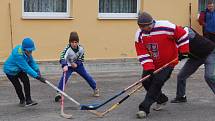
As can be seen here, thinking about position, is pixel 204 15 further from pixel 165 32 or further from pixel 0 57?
pixel 165 32

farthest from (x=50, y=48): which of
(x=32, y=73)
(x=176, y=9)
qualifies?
(x=32, y=73)

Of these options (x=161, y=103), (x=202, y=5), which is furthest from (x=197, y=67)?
(x=202, y=5)

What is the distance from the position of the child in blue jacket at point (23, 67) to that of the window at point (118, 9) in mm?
5179

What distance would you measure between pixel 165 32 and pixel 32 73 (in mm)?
2121

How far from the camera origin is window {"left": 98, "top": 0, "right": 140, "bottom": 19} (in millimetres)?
14094

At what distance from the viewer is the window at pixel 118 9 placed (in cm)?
1409

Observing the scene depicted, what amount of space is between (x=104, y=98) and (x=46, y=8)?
4.25 m

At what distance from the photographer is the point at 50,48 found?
13125 mm

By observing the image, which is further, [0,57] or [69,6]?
[69,6]

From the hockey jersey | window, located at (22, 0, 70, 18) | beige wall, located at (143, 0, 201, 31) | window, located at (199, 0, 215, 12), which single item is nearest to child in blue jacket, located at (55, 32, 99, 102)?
the hockey jersey

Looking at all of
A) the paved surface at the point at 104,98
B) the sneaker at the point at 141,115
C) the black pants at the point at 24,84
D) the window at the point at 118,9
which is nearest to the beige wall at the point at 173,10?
the window at the point at 118,9

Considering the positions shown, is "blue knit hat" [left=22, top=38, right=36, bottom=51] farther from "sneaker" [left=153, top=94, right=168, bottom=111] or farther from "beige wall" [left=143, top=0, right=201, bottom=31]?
"beige wall" [left=143, top=0, right=201, bottom=31]

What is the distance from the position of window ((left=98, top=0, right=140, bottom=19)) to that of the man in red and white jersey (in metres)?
5.83

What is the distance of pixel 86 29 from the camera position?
44.4 ft
